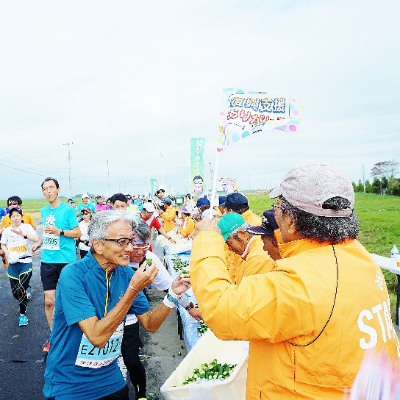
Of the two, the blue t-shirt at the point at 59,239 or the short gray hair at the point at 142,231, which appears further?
the blue t-shirt at the point at 59,239

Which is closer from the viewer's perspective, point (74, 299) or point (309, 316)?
point (309, 316)

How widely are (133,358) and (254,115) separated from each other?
9.38 ft

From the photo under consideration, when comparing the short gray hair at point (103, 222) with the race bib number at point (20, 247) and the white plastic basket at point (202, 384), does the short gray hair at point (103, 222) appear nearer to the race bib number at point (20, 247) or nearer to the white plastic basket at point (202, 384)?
the white plastic basket at point (202, 384)

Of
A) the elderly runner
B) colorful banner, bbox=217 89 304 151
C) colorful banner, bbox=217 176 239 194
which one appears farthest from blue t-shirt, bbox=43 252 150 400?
colorful banner, bbox=217 176 239 194

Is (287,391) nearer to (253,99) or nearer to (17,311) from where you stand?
(253,99)

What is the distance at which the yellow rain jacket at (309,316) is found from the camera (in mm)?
1169

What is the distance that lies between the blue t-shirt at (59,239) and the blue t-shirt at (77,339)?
2.96 metres

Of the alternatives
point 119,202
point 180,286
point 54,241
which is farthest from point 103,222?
point 119,202

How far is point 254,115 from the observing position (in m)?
3.55

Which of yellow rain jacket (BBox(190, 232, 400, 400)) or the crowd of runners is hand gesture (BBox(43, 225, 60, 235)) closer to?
the crowd of runners

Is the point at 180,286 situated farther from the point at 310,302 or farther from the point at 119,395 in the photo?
the point at 310,302

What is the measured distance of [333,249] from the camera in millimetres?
1325

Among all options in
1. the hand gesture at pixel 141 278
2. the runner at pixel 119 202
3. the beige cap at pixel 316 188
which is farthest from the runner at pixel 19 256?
the beige cap at pixel 316 188

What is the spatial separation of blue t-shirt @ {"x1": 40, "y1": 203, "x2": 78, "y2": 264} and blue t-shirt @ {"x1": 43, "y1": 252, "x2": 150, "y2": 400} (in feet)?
9.72
